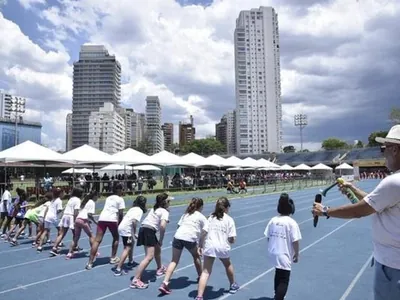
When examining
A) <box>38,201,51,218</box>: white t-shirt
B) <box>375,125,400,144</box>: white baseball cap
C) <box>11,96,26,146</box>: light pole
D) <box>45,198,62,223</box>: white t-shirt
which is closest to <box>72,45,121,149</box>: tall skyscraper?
<box>11,96,26,146</box>: light pole

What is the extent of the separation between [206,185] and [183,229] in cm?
2815

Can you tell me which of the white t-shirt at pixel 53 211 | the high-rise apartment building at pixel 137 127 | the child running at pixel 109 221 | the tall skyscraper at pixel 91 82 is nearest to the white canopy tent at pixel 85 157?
the white t-shirt at pixel 53 211

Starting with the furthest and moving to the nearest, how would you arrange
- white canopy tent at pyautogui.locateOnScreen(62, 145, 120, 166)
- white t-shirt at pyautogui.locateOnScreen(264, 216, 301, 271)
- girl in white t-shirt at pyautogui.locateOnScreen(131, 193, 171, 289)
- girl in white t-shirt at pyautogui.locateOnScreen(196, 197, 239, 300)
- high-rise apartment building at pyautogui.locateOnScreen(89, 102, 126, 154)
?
high-rise apartment building at pyautogui.locateOnScreen(89, 102, 126, 154) → white canopy tent at pyautogui.locateOnScreen(62, 145, 120, 166) → girl in white t-shirt at pyautogui.locateOnScreen(131, 193, 171, 289) → girl in white t-shirt at pyautogui.locateOnScreen(196, 197, 239, 300) → white t-shirt at pyautogui.locateOnScreen(264, 216, 301, 271)

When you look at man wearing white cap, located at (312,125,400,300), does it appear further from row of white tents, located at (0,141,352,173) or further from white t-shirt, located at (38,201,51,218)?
row of white tents, located at (0,141,352,173)

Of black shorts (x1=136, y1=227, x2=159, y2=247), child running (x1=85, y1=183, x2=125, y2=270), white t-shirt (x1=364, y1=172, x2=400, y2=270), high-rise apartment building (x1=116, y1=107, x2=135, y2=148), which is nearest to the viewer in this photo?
white t-shirt (x1=364, y1=172, x2=400, y2=270)

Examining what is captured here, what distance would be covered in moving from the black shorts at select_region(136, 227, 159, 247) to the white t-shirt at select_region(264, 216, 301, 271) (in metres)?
2.16

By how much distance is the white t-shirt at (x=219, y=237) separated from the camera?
5480mm

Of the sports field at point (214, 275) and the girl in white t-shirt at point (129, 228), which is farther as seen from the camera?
the girl in white t-shirt at point (129, 228)

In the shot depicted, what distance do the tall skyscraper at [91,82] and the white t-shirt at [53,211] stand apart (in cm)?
15173

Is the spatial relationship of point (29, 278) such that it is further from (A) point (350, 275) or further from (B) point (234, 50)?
(B) point (234, 50)

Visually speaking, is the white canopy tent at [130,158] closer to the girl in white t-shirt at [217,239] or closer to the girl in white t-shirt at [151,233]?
the girl in white t-shirt at [151,233]

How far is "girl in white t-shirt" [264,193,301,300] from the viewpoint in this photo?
489 cm

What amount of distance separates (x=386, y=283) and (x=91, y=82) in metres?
165

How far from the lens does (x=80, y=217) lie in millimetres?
8055
